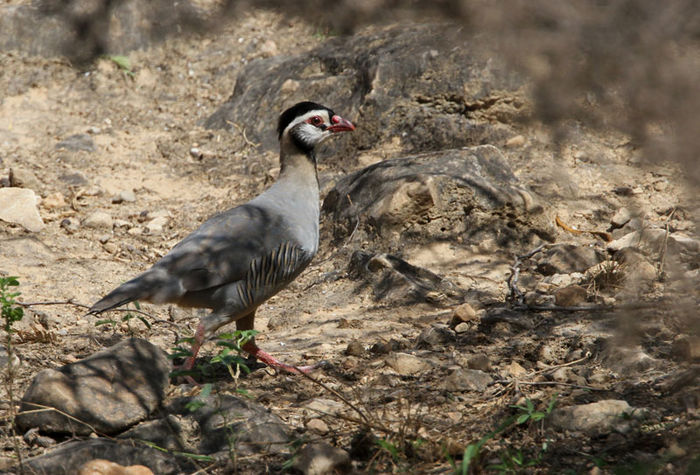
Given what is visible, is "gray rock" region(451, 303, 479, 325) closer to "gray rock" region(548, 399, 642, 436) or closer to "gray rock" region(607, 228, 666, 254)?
"gray rock" region(607, 228, 666, 254)

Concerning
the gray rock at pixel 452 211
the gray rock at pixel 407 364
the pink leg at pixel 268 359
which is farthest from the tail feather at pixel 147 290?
the gray rock at pixel 452 211

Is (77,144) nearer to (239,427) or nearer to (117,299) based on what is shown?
(117,299)

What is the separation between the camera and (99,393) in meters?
3.67

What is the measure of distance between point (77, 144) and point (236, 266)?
222 inches

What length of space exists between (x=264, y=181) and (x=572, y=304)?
4.34m

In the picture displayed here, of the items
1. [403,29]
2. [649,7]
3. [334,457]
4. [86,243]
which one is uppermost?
[649,7]

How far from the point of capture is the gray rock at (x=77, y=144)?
30.8ft

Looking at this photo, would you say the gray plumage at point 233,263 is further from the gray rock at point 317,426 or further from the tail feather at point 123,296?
the gray rock at point 317,426

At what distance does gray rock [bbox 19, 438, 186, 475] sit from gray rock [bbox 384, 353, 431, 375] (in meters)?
1.49

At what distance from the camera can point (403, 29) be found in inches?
364

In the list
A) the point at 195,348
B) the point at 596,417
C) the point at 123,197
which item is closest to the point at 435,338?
the point at 195,348

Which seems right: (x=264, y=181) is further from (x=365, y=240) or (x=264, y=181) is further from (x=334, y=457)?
(x=334, y=457)

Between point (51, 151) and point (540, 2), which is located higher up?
point (540, 2)

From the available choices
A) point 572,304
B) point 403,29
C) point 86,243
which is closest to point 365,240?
point 572,304
